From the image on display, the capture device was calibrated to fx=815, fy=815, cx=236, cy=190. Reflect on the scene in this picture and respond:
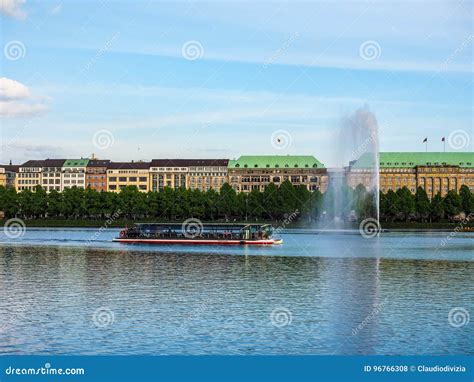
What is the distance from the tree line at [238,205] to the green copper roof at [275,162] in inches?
2098

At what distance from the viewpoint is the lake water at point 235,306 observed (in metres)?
25.1

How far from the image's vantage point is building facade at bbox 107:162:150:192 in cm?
19262

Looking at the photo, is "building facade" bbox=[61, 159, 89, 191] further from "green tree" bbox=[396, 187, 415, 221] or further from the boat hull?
the boat hull

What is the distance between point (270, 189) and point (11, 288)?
105 m

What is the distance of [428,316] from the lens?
1198 inches

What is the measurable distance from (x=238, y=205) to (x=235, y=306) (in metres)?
105

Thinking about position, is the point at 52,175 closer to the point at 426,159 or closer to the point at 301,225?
the point at 301,225

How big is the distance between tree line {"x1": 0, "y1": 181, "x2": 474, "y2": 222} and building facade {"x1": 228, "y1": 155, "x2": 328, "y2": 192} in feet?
165

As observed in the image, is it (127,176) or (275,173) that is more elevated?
(275,173)

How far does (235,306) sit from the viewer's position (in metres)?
32.5

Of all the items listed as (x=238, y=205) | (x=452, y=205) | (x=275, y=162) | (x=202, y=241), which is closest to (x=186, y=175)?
(x=275, y=162)

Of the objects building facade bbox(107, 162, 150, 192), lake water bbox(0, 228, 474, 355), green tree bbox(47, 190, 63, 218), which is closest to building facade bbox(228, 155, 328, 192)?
building facade bbox(107, 162, 150, 192)

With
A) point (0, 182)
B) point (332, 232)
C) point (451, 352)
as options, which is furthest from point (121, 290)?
point (0, 182)

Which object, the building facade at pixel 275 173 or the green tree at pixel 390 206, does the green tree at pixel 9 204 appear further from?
the building facade at pixel 275 173
